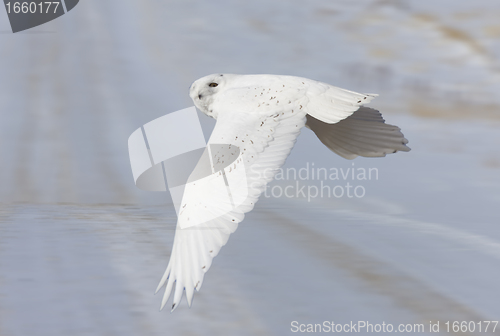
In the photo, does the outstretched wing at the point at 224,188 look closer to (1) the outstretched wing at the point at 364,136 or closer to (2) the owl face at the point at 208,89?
(2) the owl face at the point at 208,89

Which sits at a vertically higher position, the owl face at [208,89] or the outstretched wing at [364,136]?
the owl face at [208,89]

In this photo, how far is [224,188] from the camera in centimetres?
209

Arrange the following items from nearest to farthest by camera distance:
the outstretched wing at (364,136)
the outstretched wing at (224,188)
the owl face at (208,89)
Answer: the outstretched wing at (224,188), the owl face at (208,89), the outstretched wing at (364,136)

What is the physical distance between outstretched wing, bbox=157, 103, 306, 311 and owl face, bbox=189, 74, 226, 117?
18.6 inches

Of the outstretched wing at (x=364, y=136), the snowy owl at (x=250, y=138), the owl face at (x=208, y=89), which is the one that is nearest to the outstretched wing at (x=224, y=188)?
the snowy owl at (x=250, y=138)

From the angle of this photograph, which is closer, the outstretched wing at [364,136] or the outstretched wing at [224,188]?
the outstretched wing at [224,188]

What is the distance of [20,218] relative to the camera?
12.0ft

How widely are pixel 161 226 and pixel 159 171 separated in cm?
42

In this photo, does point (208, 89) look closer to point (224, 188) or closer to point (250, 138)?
point (250, 138)

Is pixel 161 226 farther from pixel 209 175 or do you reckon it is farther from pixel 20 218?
pixel 209 175

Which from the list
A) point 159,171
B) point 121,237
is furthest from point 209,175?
point 159,171

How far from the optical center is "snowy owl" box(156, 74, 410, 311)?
77.8 inches

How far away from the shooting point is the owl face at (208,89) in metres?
2.83

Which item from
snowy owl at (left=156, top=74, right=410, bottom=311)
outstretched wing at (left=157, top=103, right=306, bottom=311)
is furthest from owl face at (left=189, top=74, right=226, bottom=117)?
outstretched wing at (left=157, top=103, right=306, bottom=311)
